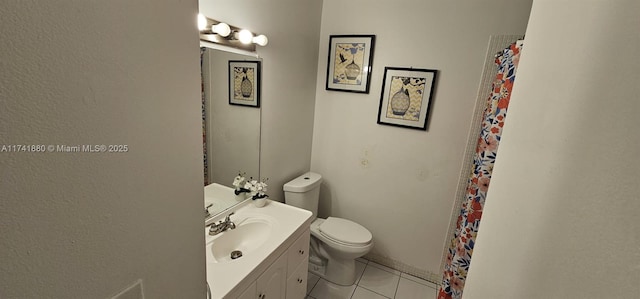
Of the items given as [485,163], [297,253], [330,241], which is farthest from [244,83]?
[485,163]

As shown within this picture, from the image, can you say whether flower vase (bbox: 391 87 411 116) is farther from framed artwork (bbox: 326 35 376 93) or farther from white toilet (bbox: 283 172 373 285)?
white toilet (bbox: 283 172 373 285)

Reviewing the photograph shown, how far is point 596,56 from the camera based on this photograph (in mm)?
346

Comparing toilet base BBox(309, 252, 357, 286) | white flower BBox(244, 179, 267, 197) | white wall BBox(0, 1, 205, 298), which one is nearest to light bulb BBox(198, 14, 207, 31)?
white wall BBox(0, 1, 205, 298)

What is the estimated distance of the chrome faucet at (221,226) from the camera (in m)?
1.31

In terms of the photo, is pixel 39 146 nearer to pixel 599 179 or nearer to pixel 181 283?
pixel 181 283

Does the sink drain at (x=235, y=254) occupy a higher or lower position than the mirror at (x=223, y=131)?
lower

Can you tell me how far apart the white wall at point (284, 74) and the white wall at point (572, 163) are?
1355 mm

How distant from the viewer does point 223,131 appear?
1.48 meters

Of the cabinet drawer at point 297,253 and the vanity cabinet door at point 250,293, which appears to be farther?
the cabinet drawer at point 297,253

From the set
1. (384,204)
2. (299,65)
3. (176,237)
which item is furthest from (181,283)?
(384,204)

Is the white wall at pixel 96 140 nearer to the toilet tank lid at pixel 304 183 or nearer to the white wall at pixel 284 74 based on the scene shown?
the white wall at pixel 284 74

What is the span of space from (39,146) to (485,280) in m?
0.89

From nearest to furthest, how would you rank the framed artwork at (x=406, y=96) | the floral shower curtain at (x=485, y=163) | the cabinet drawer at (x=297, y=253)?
the floral shower curtain at (x=485, y=163), the cabinet drawer at (x=297, y=253), the framed artwork at (x=406, y=96)

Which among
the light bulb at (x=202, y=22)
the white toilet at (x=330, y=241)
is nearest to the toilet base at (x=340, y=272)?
the white toilet at (x=330, y=241)
